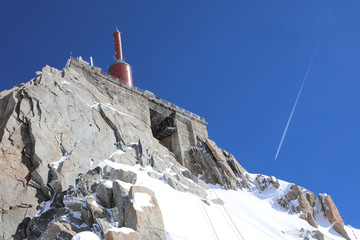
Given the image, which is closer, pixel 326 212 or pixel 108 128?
pixel 108 128

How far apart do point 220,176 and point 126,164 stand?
43.9 ft

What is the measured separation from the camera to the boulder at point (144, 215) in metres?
19.7

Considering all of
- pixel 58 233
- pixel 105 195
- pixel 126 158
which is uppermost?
pixel 126 158

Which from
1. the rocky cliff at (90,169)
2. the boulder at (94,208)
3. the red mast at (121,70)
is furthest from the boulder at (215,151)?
the boulder at (94,208)

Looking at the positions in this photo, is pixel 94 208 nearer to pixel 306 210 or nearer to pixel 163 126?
pixel 306 210

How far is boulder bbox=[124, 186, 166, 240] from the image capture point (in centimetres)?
1970

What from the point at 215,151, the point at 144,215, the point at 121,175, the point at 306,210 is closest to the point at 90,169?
the point at 121,175

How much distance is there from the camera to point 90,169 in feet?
86.1

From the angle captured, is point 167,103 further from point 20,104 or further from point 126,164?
point 20,104

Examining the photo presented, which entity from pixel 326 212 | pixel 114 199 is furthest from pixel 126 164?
pixel 326 212

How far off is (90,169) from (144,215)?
7.61 metres

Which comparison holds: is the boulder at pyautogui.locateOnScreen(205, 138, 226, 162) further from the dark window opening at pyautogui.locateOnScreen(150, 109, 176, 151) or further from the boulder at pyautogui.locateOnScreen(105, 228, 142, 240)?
the boulder at pyautogui.locateOnScreen(105, 228, 142, 240)

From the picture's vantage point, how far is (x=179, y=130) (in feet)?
142

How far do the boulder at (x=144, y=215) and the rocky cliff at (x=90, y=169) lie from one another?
0.06m
